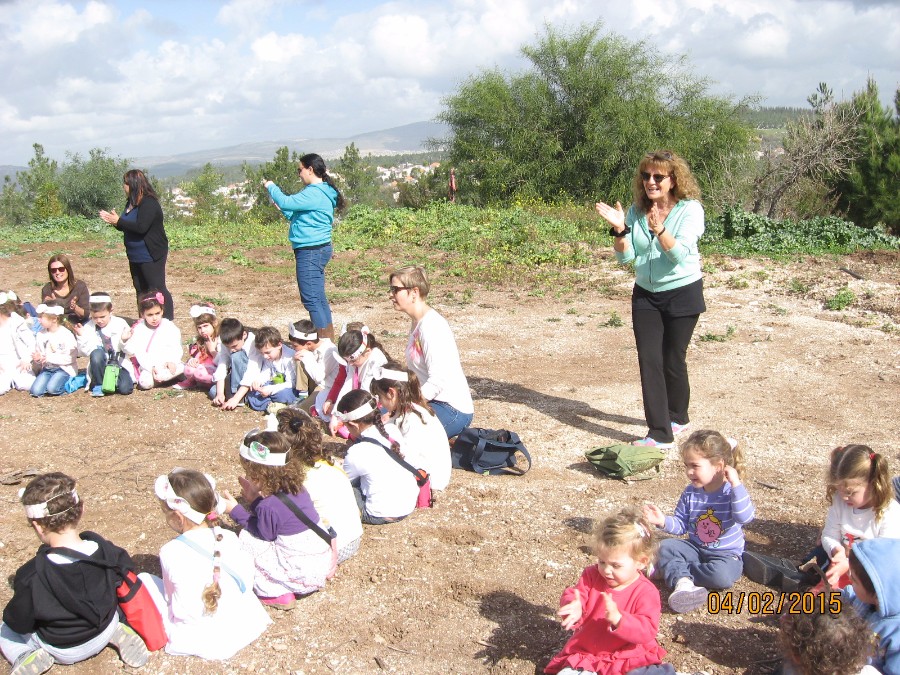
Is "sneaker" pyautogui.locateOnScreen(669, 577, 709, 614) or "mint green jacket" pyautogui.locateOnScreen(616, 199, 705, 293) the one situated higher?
"mint green jacket" pyautogui.locateOnScreen(616, 199, 705, 293)

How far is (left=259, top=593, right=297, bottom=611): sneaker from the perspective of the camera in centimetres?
360

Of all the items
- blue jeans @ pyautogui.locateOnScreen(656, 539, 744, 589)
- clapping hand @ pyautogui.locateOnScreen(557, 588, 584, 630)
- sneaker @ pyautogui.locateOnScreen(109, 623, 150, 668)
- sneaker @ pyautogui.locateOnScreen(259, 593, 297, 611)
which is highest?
clapping hand @ pyautogui.locateOnScreen(557, 588, 584, 630)

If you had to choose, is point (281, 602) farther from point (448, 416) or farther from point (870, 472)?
point (870, 472)

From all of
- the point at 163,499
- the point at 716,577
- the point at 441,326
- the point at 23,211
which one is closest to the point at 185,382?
the point at 441,326

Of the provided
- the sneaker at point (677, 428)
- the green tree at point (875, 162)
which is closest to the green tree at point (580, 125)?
the green tree at point (875, 162)

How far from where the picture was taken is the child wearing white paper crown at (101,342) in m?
6.57

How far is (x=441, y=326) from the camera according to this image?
5008mm

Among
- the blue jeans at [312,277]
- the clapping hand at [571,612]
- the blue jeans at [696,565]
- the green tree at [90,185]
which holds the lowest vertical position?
the blue jeans at [696,565]

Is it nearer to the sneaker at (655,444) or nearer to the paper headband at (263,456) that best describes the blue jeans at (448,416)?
the sneaker at (655,444)

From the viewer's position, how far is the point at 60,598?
3.09m

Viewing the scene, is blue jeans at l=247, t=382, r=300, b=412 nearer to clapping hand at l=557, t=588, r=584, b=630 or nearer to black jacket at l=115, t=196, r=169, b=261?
black jacket at l=115, t=196, r=169, b=261

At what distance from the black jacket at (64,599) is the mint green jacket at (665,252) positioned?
3543mm

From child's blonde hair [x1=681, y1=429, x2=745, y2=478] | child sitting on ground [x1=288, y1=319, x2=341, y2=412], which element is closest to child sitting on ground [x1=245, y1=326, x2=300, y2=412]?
child sitting on ground [x1=288, y1=319, x2=341, y2=412]

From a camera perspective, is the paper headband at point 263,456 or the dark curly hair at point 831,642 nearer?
the dark curly hair at point 831,642
